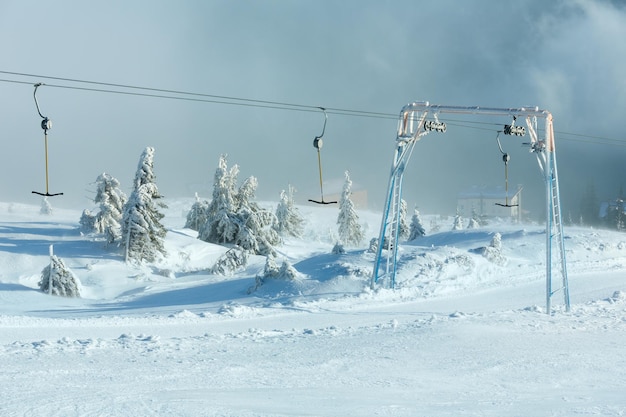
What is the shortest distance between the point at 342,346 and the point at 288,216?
62639 millimetres

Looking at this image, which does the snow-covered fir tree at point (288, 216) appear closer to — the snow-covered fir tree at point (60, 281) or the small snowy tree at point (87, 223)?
the small snowy tree at point (87, 223)

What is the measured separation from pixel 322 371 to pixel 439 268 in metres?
16.9

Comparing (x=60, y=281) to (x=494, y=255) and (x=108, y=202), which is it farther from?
(x=494, y=255)

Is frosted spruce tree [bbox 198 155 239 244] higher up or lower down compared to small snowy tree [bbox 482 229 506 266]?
higher up

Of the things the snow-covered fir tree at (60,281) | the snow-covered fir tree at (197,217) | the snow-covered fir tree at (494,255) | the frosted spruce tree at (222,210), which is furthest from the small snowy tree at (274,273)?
the snow-covered fir tree at (197,217)

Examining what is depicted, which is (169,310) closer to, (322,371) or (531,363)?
(322,371)

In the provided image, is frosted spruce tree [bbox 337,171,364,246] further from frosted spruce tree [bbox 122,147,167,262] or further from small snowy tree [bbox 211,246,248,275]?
small snowy tree [bbox 211,246,248,275]

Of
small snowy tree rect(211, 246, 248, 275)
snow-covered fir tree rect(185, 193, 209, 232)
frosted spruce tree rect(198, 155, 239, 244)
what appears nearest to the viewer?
small snowy tree rect(211, 246, 248, 275)

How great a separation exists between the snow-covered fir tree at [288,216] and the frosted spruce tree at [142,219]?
32367mm

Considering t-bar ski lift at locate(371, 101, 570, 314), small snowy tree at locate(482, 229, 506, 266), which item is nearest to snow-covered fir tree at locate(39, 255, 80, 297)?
t-bar ski lift at locate(371, 101, 570, 314)

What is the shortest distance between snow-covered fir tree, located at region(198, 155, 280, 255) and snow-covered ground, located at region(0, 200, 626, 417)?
739 inches

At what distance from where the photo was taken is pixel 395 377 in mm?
14305

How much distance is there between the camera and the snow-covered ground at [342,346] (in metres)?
12.1

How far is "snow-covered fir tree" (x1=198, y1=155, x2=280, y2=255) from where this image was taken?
55.6m
